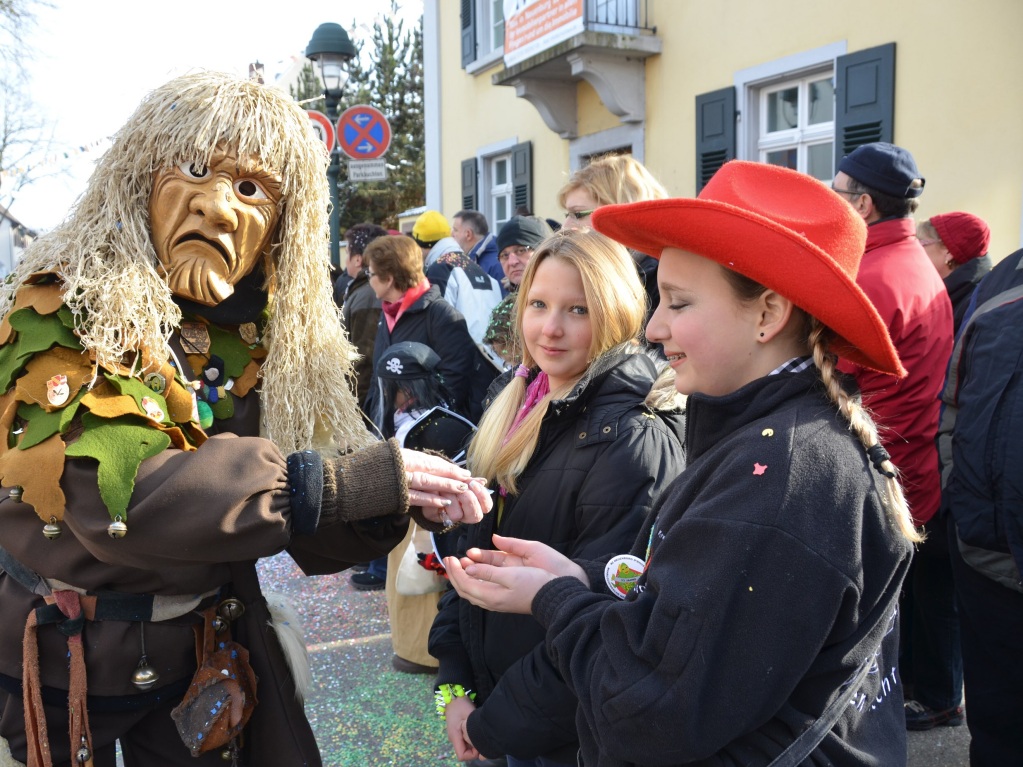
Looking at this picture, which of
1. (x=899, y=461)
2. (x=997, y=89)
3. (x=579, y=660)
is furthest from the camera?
(x=997, y=89)

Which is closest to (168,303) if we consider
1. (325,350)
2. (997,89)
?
(325,350)

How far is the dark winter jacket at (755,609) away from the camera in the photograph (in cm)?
120

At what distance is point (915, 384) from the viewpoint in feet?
10.6

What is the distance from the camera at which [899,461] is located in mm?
3229

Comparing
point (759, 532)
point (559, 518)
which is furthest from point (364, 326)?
point (759, 532)

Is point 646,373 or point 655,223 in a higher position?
point 655,223

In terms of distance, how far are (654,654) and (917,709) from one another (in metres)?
2.67

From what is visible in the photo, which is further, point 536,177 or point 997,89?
point 536,177

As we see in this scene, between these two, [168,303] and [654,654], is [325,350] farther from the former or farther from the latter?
[654,654]

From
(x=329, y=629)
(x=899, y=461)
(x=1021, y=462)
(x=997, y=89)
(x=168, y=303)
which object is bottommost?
(x=329, y=629)

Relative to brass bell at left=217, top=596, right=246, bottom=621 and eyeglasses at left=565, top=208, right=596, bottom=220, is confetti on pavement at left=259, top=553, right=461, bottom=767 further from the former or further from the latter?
eyeglasses at left=565, top=208, right=596, bottom=220

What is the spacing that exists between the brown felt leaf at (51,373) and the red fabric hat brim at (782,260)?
3.51ft

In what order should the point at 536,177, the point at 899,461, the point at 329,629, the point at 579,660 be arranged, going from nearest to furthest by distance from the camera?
the point at 579,660 < the point at 899,461 < the point at 329,629 < the point at 536,177

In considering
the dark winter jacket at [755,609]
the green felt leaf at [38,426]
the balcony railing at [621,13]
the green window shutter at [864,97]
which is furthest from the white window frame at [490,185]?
the dark winter jacket at [755,609]
